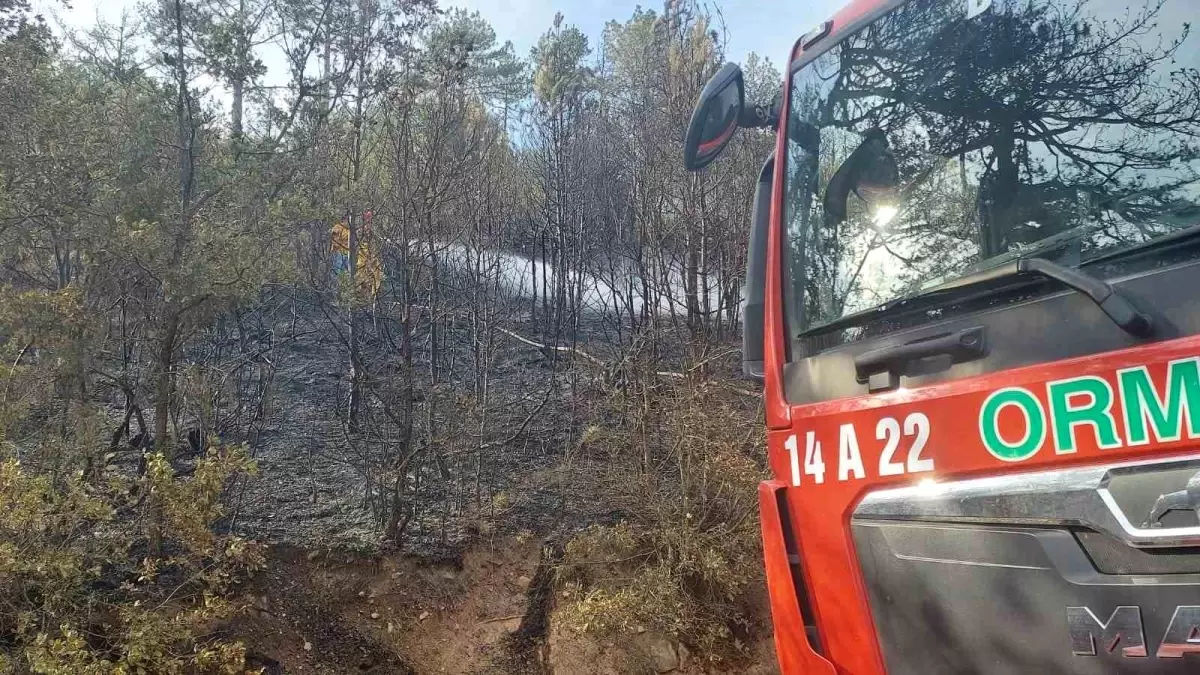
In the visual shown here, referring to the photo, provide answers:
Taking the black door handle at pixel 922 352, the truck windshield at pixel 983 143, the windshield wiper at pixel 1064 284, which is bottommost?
the black door handle at pixel 922 352

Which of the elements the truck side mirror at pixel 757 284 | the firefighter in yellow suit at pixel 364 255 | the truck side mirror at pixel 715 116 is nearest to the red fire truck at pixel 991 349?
the truck side mirror at pixel 757 284

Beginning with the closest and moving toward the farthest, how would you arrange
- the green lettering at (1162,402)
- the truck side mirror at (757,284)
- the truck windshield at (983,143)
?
the green lettering at (1162,402) < the truck windshield at (983,143) < the truck side mirror at (757,284)

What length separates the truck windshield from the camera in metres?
1.93

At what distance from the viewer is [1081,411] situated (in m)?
1.73

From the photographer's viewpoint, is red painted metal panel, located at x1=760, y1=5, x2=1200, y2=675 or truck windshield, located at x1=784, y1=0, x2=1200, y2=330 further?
truck windshield, located at x1=784, y1=0, x2=1200, y2=330

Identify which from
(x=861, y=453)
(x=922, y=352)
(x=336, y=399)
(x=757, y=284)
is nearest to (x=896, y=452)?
(x=861, y=453)

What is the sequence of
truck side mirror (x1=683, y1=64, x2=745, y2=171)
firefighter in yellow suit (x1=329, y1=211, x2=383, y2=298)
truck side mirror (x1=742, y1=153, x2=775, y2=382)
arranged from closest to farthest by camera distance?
1. truck side mirror (x1=742, y1=153, x2=775, y2=382)
2. truck side mirror (x1=683, y1=64, x2=745, y2=171)
3. firefighter in yellow suit (x1=329, y1=211, x2=383, y2=298)

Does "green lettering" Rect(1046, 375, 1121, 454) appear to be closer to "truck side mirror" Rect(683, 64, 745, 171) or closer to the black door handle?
the black door handle

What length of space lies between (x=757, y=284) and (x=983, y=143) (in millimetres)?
1061

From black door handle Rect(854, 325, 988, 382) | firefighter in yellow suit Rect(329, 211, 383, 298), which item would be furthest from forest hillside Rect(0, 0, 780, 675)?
black door handle Rect(854, 325, 988, 382)

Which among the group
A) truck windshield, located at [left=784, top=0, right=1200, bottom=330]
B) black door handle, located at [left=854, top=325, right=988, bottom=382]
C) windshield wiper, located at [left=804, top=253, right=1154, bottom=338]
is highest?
truck windshield, located at [left=784, top=0, right=1200, bottom=330]

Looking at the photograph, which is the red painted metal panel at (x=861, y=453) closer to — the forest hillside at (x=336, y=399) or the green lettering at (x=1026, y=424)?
the green lettering at (x=1026, y=424)

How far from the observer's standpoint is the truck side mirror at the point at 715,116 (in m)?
3.16

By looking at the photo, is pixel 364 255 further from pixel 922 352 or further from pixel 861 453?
pixel 922 352
